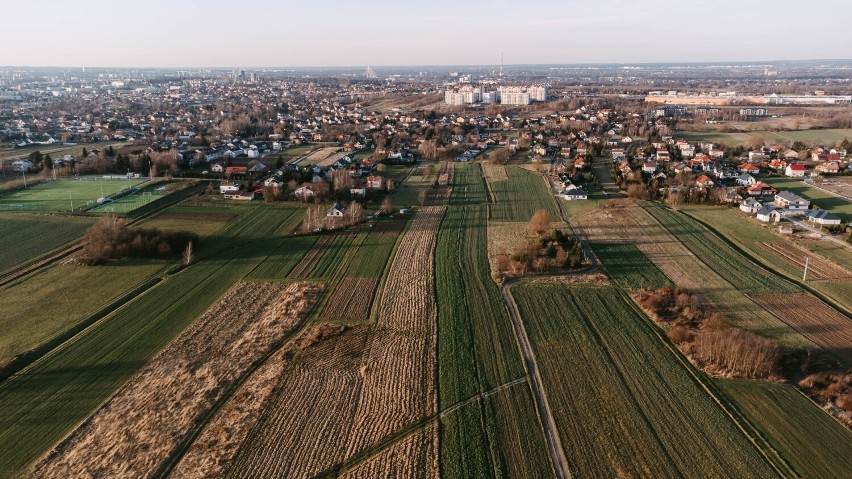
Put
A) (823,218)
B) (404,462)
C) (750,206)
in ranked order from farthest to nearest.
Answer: (750,206) < (823,218) < (404,462)

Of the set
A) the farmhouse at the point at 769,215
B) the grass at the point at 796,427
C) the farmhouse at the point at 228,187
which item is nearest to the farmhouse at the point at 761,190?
the farmhouse at the point at 769,215

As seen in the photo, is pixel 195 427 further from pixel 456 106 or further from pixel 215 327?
pixel 456 106

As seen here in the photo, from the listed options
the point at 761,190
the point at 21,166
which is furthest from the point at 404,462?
the point at 21,166

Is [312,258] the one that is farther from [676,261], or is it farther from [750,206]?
[750,206]

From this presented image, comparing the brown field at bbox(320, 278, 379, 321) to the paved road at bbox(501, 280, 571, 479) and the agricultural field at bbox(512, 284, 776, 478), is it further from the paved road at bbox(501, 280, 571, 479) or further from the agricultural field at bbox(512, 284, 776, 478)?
the agricultural field at bbox(512, 284, 776, 478)

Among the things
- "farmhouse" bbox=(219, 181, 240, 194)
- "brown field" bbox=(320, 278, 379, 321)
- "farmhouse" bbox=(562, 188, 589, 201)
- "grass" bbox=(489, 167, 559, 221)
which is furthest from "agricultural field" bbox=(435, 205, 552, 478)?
"farmhouse" bbox=(219, 181, 240, 194)

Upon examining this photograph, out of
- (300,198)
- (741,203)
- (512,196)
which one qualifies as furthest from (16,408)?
(741,203)
